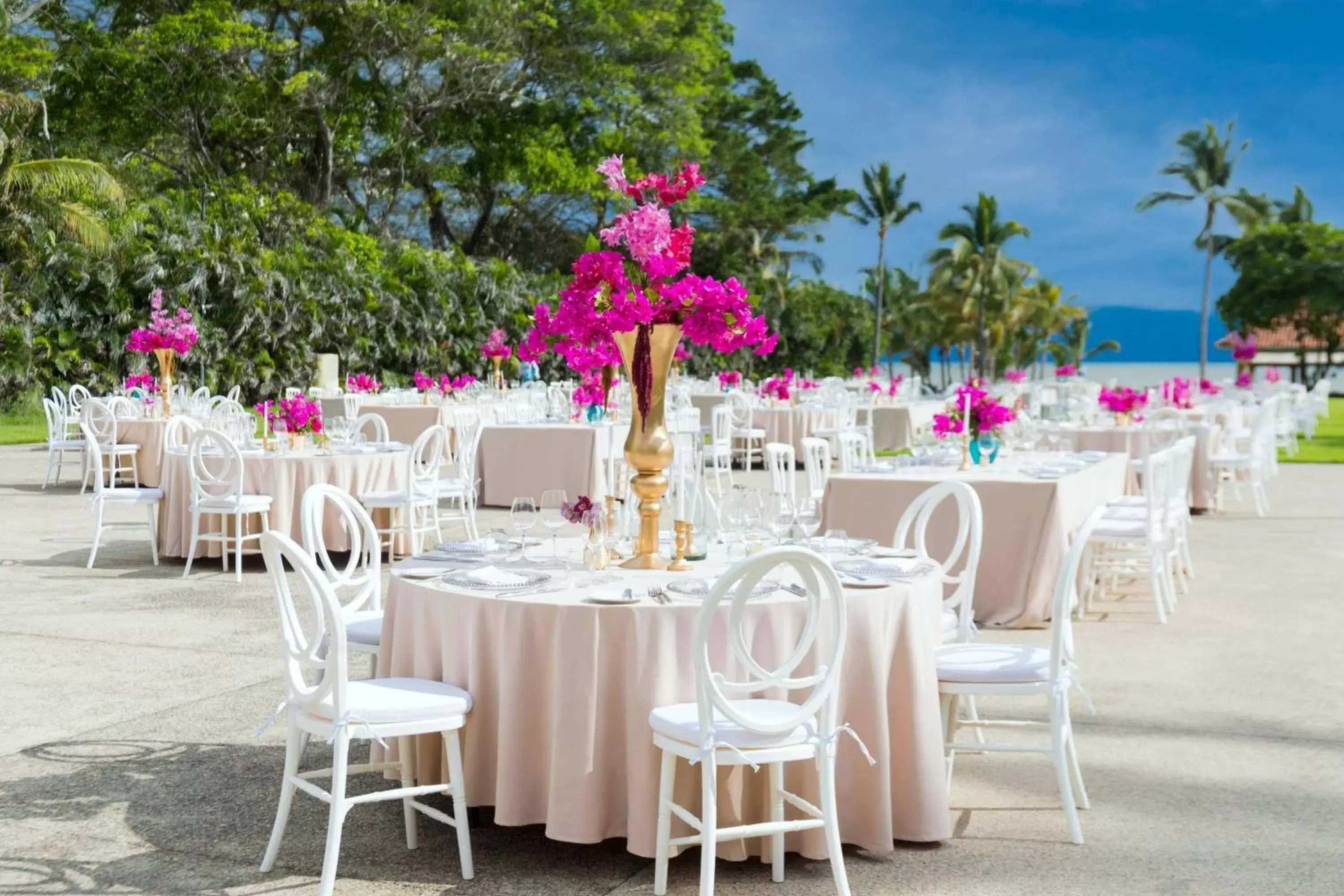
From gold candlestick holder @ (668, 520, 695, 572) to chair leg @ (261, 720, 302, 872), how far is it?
49.2 inches

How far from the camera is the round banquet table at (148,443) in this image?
1398 centimetres

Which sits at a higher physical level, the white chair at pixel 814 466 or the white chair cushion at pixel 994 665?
the white chair at pixel 814 466

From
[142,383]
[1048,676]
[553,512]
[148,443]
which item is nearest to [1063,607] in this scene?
[1048,676]

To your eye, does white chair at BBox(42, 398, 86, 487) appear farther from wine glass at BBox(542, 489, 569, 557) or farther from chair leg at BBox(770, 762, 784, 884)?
chair leg at BBox(770, 762, 784, 884)

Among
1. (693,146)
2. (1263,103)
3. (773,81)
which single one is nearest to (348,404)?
(693,146)

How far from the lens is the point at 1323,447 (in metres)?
23.5

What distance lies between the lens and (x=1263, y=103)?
313 ft

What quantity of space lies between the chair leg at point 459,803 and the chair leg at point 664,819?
1.67 feet

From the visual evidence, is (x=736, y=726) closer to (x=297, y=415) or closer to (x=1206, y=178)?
(x=297, y=415)

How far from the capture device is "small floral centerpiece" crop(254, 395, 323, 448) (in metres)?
9.52

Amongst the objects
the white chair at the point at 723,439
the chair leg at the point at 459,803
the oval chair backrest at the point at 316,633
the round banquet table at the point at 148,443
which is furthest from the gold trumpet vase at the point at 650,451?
the round banquet table at the point at 148,443

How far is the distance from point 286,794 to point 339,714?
0.37m

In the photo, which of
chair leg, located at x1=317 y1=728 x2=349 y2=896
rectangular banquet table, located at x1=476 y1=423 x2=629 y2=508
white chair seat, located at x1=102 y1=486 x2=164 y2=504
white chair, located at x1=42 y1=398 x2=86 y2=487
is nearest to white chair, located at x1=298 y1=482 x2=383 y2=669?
chair leg, located at x1=317 y1=728 x2=349 y2=896

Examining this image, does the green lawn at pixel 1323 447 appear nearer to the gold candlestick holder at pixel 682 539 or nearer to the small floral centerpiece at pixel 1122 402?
the small floral centerpiece at pixel 1122 402
